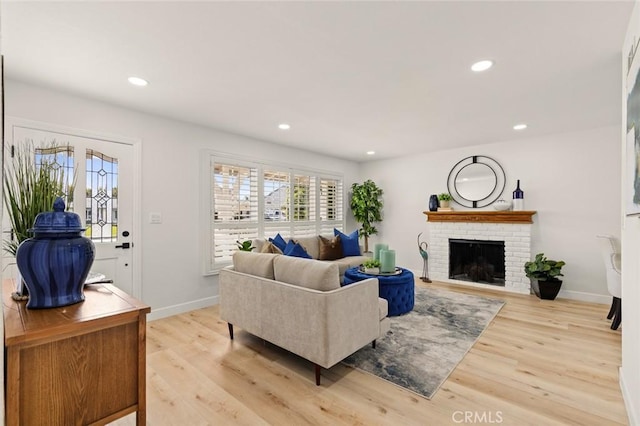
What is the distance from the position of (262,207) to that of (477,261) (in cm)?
389

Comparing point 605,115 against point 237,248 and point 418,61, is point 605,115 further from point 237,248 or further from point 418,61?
point 237,248

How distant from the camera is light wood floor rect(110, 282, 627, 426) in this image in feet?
6.26

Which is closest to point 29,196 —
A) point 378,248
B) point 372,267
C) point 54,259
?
point 54,259

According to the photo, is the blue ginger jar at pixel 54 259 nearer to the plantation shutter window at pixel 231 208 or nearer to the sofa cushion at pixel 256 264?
the sofa cushion at pixel 256 264

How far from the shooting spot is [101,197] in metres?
3.28

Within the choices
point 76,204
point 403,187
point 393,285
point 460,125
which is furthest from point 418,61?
point 403,187

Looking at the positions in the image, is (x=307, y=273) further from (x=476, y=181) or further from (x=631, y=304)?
(x=476, y=181)

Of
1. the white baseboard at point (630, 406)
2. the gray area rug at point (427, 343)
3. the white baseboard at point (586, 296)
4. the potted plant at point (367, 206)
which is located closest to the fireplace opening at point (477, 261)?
the white baseboard at point (586, 296)

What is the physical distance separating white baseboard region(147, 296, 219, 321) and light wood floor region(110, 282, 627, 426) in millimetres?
443

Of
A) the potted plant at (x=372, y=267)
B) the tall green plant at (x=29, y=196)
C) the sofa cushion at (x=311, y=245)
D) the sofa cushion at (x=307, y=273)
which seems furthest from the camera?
the sofa cushion at (x=311, y=245)

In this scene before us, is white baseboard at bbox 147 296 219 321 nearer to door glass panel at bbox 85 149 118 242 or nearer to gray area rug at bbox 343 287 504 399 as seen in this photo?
door glass panel at bbox 85 149 118 242

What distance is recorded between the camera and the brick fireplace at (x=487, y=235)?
15.6ft

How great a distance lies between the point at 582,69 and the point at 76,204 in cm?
484

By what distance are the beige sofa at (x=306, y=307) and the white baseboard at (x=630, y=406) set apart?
1.59 meters
